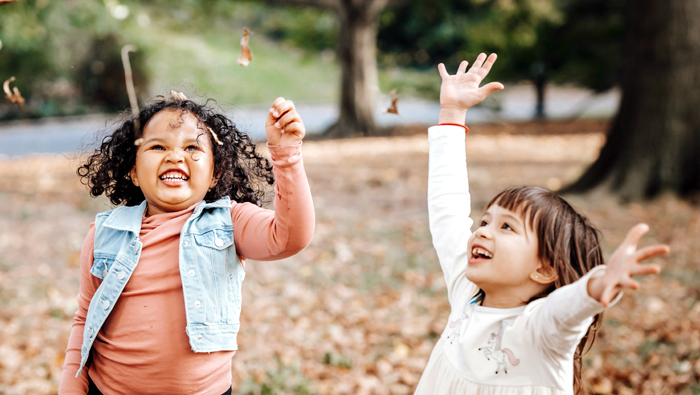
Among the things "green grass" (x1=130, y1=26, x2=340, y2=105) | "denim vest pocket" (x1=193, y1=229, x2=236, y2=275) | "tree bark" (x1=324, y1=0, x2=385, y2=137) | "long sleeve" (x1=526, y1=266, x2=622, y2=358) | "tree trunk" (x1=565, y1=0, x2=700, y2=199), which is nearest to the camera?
"long sleeve" (x1=526, y1=266, x2=622, y2=358)

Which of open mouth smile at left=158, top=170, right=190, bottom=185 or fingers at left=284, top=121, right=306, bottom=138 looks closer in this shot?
fingers at left=284, top=121, right=306, bottom=138

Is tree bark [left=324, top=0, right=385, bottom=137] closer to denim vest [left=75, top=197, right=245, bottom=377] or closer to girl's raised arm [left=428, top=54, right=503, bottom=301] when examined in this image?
girl's raised arm [left=428, top=54, right=503, bottom=301]

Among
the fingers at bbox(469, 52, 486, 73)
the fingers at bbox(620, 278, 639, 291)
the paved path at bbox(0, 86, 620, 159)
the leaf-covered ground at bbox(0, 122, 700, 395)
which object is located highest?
the paved path at bbox(0, 86, 620, 159)

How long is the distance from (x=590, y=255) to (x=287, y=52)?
119ft

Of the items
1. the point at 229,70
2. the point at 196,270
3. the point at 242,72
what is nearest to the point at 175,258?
the point at 196,270

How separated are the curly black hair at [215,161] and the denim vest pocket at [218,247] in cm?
18

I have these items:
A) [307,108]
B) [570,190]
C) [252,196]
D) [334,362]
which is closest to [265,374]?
[334,362]

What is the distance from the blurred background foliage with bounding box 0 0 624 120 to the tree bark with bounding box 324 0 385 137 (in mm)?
1919

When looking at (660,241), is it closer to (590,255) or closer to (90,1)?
(590,255)

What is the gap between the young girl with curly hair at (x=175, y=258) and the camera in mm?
1661

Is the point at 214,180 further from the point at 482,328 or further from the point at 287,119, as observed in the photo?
the point at 482,328

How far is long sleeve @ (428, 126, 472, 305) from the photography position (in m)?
1.87

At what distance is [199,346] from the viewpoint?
1.68 meters

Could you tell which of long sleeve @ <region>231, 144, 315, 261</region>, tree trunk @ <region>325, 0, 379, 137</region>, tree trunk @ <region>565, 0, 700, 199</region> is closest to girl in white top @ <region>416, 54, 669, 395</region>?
long sleeve @ <region>231, 144, 315, 261</region>
